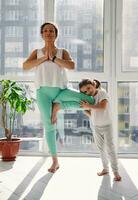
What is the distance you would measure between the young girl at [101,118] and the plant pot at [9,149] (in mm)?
1135

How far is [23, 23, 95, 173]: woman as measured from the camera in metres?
3.04

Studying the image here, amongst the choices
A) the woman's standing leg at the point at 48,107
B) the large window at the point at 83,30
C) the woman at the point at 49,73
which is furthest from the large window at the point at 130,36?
the woman's standing leg at the point at 48,107

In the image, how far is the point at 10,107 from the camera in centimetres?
374

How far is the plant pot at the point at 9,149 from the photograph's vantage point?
357 centimetres

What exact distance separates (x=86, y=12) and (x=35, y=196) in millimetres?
2493

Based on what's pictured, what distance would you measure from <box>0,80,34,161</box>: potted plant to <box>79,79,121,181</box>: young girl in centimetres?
103

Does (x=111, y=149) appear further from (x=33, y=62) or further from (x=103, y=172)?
(x=33, y=62)

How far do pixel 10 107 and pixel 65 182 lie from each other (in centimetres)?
135

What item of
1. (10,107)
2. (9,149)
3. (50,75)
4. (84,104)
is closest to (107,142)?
(84,104)

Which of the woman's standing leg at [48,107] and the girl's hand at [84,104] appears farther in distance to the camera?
the woman's standing leg at [48,107]

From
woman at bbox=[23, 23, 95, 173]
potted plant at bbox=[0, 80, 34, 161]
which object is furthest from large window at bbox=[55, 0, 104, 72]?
woman at bbox=[23, 23, 95, 173]

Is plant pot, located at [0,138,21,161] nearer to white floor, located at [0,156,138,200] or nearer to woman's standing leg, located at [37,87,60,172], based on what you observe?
white floor, located at [0,156,138,200]

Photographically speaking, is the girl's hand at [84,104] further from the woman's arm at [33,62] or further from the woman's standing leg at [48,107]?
the woman's arm at [33,62]

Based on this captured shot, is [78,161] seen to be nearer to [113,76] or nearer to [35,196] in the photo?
[113,76]
